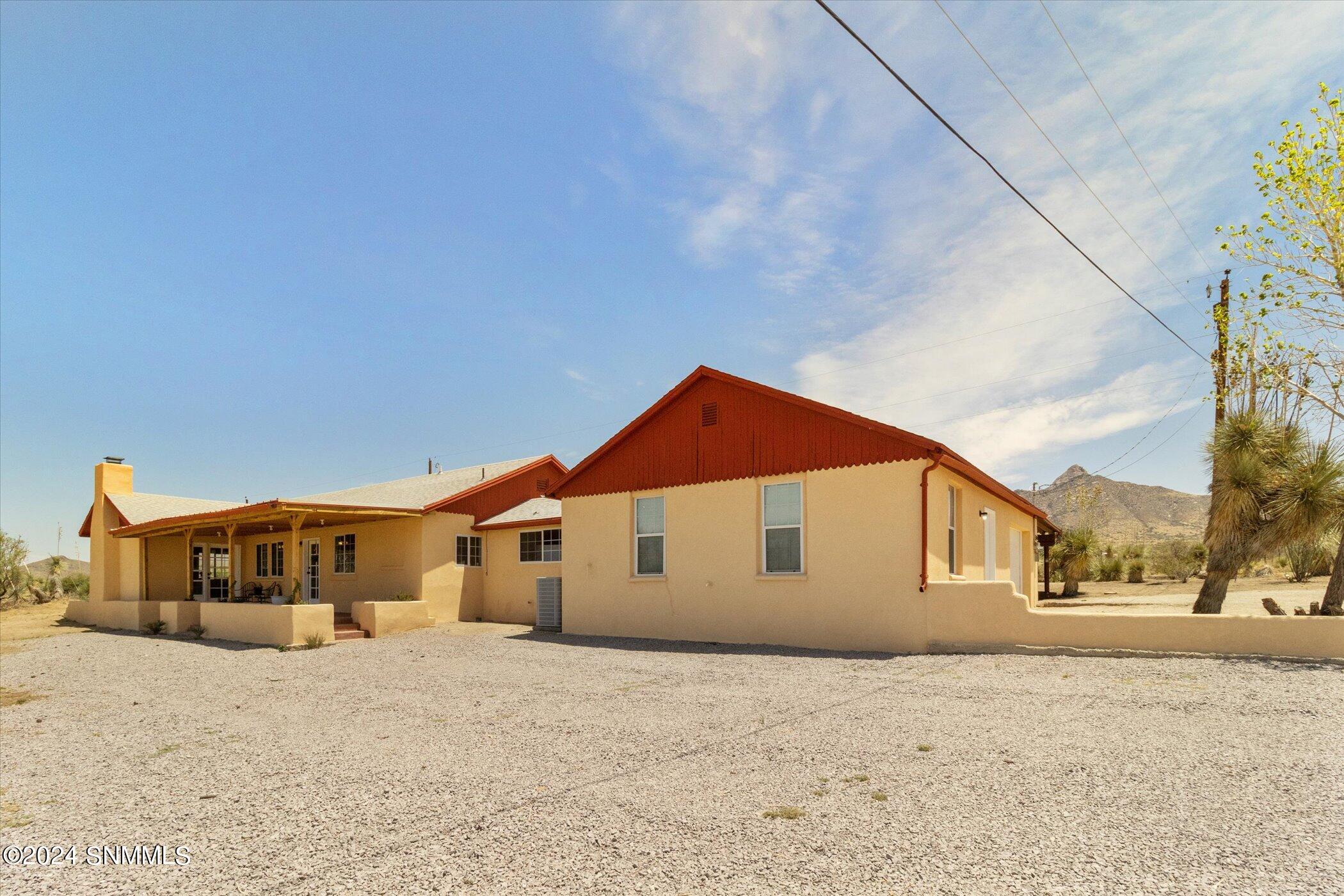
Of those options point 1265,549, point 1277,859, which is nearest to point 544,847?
point 1277,859

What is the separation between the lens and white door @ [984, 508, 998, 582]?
16.2m

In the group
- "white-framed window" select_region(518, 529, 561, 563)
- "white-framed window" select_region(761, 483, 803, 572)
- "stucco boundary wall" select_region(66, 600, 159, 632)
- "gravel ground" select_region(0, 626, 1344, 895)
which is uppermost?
"white-framed window" select_region(761, 483, 803, 572)

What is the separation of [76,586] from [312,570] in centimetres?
2229

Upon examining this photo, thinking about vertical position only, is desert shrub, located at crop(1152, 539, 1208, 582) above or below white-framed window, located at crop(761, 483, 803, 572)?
below

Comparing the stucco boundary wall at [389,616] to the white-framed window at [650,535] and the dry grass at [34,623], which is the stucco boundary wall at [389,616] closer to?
the white-framed window at [650,535]

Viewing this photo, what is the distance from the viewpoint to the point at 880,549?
1166 cm

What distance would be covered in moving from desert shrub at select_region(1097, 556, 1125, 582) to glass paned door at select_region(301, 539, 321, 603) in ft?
106

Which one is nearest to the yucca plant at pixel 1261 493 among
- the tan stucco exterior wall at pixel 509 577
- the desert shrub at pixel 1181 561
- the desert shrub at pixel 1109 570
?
the tan stucco exterior wall at pixel 509 577

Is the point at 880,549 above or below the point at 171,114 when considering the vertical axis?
below

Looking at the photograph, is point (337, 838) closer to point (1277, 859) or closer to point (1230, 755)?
point (1277, 859)

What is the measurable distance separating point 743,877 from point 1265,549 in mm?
14738

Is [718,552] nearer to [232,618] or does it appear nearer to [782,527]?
[782,527]

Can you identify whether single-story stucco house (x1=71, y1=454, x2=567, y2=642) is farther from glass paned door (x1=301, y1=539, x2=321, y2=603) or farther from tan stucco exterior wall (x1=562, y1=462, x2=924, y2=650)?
tan stucco exterior wall (x1=562, y1=462, x2=924, y2=650)

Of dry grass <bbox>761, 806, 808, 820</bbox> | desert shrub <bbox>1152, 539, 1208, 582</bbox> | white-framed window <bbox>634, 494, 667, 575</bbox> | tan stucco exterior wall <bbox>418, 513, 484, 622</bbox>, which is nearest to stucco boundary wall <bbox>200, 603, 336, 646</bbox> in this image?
tan stucco exterior wall <bbox>418, 513, 484, 622</bbox>
